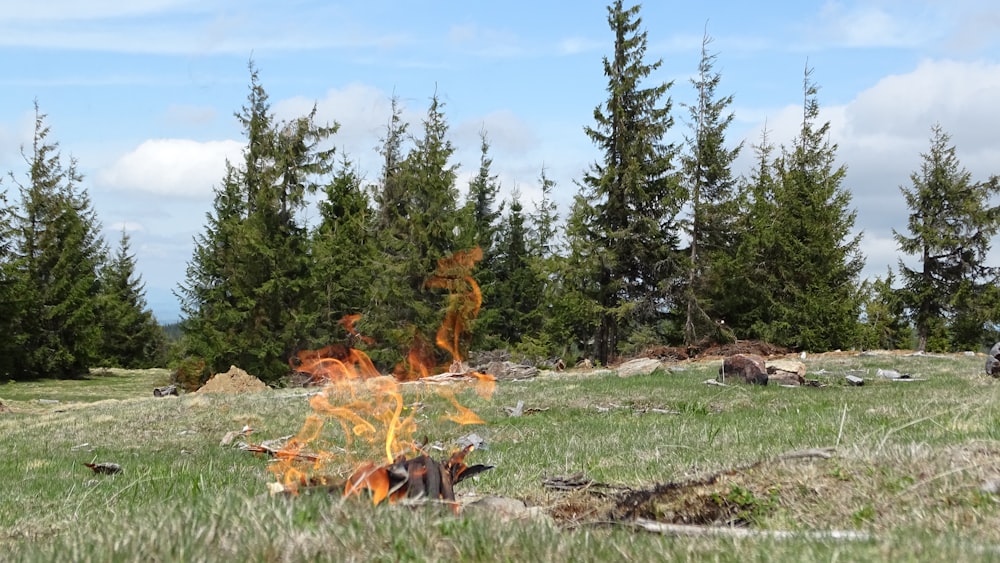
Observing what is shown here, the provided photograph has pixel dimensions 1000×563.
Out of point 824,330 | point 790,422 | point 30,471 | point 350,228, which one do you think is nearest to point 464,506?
point 790,422

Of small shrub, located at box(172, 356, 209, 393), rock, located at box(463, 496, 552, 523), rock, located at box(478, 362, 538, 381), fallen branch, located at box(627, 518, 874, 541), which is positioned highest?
fallen branch, located at box(627, 518, 874, 541)

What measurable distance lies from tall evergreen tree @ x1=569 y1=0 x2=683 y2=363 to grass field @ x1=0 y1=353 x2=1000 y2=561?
86.0 ft

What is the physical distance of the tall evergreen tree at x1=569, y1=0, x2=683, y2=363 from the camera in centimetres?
3900

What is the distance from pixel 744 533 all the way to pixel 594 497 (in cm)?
174

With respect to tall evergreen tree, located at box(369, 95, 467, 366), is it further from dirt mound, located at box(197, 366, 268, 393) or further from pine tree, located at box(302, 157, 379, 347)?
dirt mound, located at box(197, 366, 268, 393)

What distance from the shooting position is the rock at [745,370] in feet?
56.6

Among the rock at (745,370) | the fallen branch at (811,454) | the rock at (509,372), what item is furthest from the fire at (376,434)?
the rock at (745,370)

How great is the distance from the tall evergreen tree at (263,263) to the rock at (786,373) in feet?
94.0

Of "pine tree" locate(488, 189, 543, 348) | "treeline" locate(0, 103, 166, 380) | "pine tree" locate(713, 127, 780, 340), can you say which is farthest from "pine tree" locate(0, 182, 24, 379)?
"pine tree" locate(713, 127, 780, 340)

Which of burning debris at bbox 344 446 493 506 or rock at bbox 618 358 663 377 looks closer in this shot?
burning debris at bbox 344 446 493 506

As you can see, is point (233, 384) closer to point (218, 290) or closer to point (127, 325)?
Result: point (218, 290)

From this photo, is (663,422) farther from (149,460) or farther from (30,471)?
(30,471)

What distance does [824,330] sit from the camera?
36812 mm

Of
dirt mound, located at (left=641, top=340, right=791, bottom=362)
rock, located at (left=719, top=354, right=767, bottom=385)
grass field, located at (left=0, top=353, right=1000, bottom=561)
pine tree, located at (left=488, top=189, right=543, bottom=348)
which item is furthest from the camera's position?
pine tree, located at (left=488, top=189, right=543, bottom=348)
